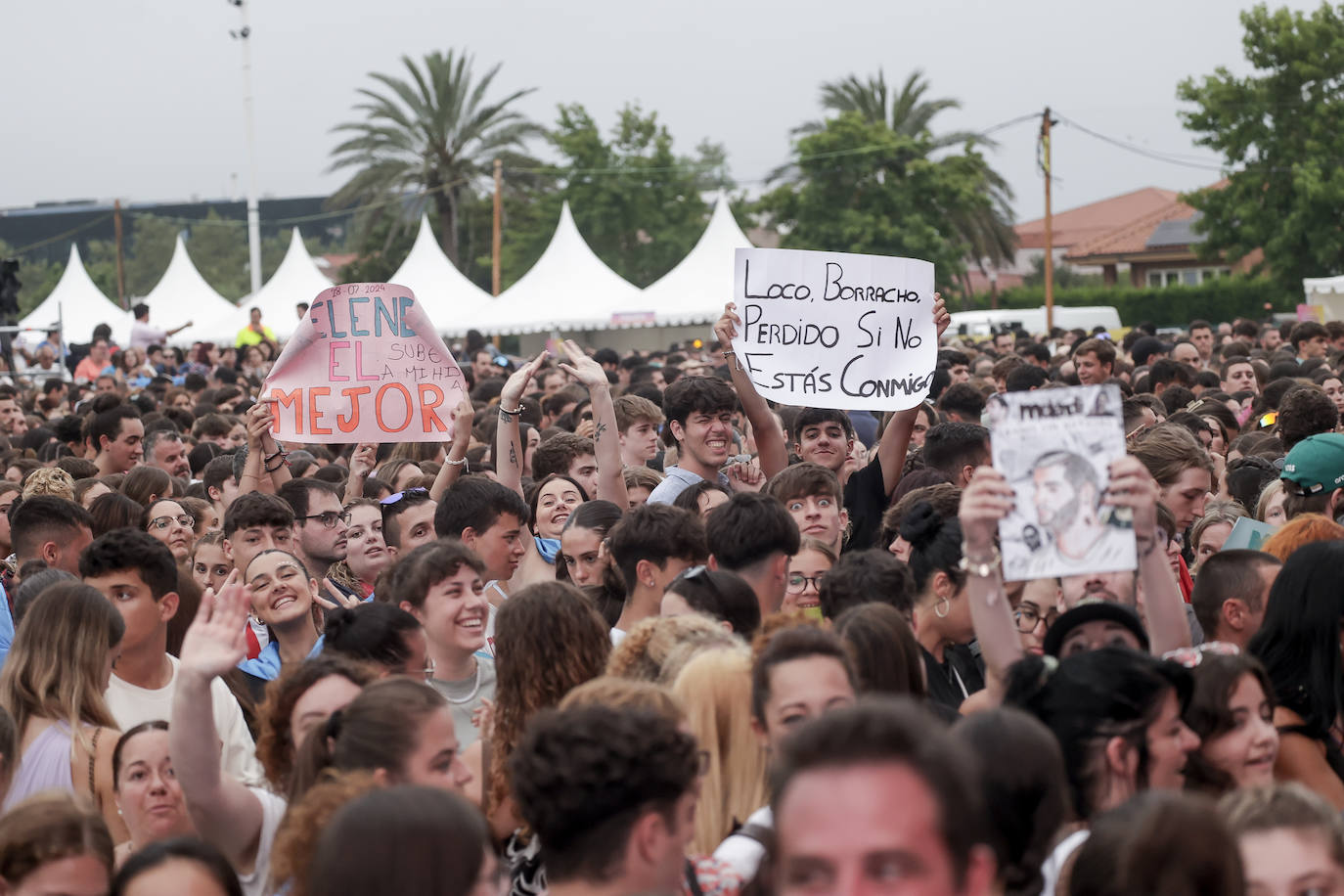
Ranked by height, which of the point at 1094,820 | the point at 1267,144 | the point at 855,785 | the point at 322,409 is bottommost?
the point at 1094,820

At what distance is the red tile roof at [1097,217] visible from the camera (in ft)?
322

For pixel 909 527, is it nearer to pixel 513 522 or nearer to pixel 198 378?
pixel 513 522

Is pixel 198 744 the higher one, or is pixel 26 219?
pixel 26 219

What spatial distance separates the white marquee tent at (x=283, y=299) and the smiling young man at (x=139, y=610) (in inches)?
1199

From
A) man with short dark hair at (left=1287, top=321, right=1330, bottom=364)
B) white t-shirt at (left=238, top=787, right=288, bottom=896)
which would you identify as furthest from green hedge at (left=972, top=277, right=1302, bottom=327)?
white t-shirt at (left=238, top=787, right=288, bottom=896)

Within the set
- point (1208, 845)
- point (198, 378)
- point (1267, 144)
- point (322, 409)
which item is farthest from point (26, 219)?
point (1208, 845)

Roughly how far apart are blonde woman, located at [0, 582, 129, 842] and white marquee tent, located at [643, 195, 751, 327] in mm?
26379

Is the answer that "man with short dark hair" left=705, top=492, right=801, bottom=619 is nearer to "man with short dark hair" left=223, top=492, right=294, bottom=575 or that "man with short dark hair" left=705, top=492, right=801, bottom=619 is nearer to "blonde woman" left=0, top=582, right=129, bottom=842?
"blonde woman" left=0, top=582, right=129, bottom=842

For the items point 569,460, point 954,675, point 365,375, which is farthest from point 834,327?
point 954,675

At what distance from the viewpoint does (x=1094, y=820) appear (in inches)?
120

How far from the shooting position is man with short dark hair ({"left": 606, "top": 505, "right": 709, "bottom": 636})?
580 centimetres

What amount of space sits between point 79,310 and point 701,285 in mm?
18853

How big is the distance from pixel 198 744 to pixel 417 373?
→ 5524mm

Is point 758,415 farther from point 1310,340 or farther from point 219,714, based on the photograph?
point 1310,340
